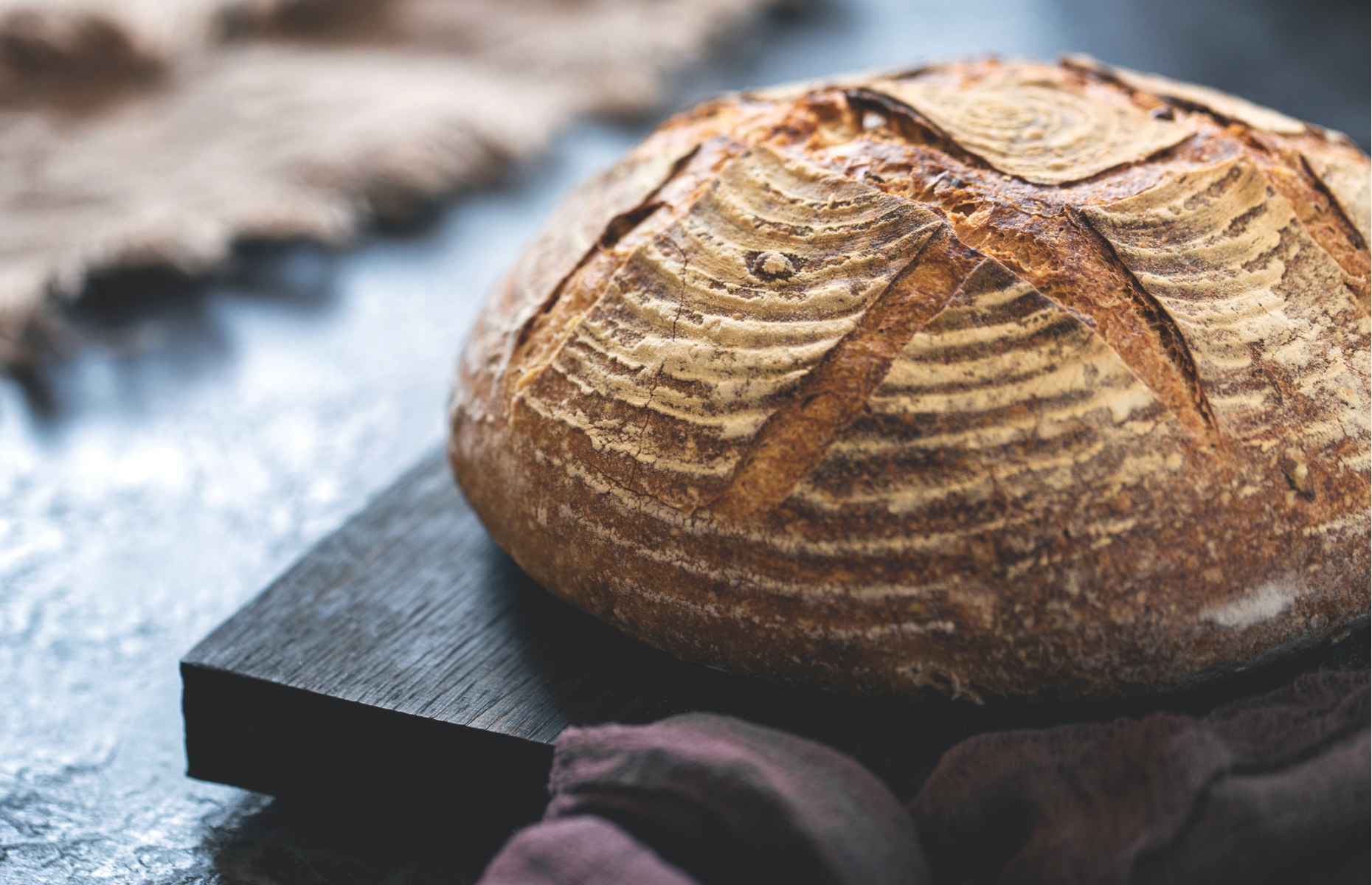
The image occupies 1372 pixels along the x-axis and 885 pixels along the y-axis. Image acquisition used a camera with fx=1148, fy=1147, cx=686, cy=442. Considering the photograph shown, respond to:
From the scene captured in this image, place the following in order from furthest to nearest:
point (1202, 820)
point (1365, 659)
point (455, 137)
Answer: point (455, 137)
point (1365, 659)
point (1202, 820)

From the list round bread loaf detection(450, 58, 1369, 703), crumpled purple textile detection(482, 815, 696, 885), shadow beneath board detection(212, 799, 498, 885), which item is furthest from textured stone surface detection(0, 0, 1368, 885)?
round bread loaf detection(450, 58, 1369, 703)

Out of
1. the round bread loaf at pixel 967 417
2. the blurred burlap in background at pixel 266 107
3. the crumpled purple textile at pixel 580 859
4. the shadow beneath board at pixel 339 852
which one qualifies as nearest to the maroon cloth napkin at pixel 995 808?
the crumpled purple textile at pixel 580 859

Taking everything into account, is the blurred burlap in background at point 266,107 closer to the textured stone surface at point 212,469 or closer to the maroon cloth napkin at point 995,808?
the textured stone surface at point 212,469

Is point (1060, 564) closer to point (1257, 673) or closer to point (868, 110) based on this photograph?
point (1257, 673)

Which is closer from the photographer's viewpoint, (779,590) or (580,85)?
(779,590)

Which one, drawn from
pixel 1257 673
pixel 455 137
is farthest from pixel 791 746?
pixel 455 137

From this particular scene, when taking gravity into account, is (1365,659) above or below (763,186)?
below
